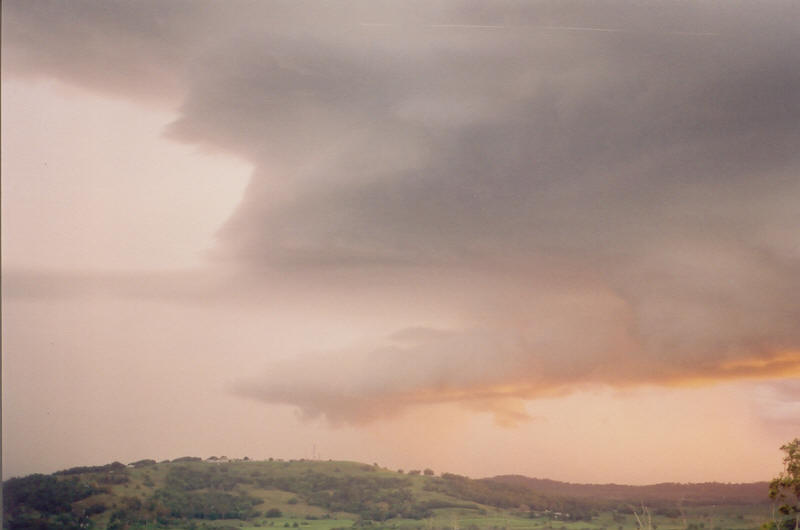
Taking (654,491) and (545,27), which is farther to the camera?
(654,491)

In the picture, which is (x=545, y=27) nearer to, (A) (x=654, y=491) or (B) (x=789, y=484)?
(A) (x=654, y=491)

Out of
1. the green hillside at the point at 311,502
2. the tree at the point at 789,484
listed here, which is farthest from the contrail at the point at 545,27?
the green hillside at the point at 311,502

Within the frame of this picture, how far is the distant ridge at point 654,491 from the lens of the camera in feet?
14.7

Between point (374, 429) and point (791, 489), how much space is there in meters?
2.34

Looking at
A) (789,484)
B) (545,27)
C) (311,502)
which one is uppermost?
(545,27)

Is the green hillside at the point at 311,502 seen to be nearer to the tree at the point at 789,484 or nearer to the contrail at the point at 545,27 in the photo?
the tree at the point at 789,484

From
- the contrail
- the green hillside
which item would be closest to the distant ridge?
the green hillside

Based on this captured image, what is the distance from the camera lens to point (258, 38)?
4.40 metres

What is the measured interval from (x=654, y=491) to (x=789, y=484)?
717 millimetres

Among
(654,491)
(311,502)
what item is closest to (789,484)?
(654,491)

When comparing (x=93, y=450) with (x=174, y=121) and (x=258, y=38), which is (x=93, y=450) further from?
(x=258, y=38)

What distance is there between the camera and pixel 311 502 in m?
4.61

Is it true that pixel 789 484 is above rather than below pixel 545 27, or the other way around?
below

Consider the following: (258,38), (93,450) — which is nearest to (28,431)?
(93,450)
